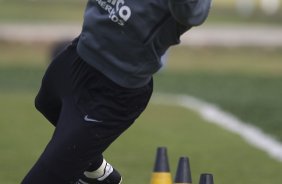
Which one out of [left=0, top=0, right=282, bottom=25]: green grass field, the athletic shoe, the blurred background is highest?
the athletic shoe

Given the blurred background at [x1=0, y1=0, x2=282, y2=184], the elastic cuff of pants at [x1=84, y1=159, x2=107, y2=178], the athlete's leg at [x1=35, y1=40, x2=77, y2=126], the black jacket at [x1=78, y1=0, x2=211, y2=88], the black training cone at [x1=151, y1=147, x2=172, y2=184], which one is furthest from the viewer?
the blurred background at [x1=0, y1=0, x2=282, y2=184]

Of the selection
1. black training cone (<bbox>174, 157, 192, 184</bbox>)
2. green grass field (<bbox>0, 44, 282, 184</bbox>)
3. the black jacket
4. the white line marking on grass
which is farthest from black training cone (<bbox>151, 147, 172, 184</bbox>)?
the white line marking on grass

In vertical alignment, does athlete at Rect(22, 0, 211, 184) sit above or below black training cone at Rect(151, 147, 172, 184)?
above

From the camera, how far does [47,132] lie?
13.2 m

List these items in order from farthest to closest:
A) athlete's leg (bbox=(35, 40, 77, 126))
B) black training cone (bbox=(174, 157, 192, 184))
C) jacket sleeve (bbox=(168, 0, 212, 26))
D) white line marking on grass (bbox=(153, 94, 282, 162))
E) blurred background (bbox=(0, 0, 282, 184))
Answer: white line marking on grass (bbox=(153, 94, 282, 162)), blurred background (bbox=(0, 0, 282, 184)), black training cone (bbox=(174, 157, 192, 184)), athlete's leg (bbox=(35, 40, 77, 126)), jacket sleeve (bbox=(168, 0, 212, 26))

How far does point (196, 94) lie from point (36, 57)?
34.2 ft

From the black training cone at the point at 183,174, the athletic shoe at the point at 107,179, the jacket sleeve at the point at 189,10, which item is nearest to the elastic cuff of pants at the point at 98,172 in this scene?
the athletic shoe at the point at 107,179

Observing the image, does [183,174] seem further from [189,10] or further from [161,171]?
[189,10]

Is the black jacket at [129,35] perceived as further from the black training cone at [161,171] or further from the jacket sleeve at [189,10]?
the black training cone at [161,171]

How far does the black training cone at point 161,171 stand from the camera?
7.49 metres

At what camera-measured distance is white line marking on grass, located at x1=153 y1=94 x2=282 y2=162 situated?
12.2 m

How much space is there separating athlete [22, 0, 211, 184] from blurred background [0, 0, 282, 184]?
2973 mm

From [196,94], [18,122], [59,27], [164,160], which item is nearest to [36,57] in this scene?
[59,27]

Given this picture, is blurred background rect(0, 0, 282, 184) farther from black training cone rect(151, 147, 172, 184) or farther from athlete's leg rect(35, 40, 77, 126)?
athlete's leg rect(35, 40, 77, 126)
